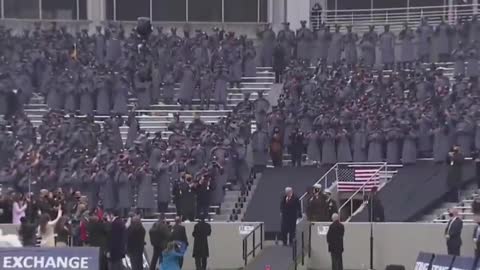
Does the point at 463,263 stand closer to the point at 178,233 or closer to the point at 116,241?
the point at 116,241

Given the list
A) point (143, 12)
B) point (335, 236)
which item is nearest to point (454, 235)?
point (335, 236)

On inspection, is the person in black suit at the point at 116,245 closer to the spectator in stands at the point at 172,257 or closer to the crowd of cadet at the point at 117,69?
the spectator in stands at the point at 172,257

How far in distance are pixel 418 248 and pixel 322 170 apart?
539 cm

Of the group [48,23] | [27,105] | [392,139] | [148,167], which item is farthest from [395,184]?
[48,23]

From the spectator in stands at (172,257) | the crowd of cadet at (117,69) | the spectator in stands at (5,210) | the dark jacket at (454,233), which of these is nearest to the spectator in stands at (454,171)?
the dark jacket at (454,233)

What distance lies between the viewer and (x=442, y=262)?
2145 cm

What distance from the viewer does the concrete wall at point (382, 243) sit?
3394 centimetres

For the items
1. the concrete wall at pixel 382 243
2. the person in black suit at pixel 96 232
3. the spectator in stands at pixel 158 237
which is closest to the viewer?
the person in black suit at pixel 96 232

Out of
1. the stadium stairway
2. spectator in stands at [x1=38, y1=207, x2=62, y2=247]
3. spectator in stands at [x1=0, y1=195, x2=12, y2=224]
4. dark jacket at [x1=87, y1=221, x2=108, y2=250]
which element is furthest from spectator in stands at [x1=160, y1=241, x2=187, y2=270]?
the stadium stairway

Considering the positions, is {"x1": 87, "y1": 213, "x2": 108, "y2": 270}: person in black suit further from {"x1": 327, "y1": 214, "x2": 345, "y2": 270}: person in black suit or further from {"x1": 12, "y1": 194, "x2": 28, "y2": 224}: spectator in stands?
{"x1": 327, "y1": 214, "x2": 345, "y2": 270}: person in black suit

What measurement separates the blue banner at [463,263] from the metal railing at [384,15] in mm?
28525

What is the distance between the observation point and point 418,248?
34031 mm

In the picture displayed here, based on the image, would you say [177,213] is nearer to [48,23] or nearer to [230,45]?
[230,45]

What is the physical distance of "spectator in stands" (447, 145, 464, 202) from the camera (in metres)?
35.9
